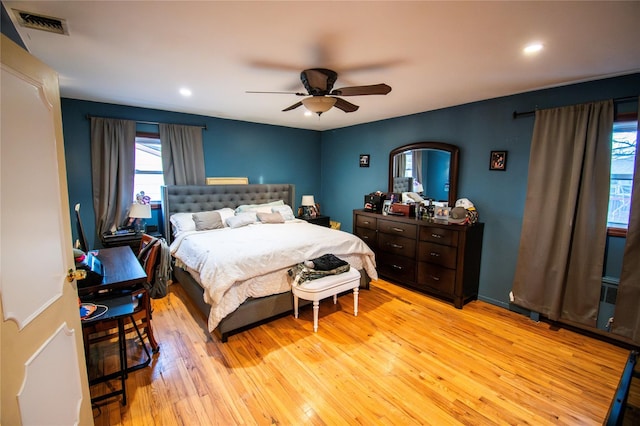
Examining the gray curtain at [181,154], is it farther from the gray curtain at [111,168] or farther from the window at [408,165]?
the window at [408,165]

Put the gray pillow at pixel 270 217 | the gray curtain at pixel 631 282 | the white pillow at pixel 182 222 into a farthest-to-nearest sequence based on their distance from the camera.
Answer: the gray pillow at pixel 270 217 < the white pillow at pixel 182 222 < the gray curtain at pixel 631 282

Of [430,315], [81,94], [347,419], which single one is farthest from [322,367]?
[81,94]

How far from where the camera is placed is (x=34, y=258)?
111 centimetres

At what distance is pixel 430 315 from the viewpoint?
3.21 metres

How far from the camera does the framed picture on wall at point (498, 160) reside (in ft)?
11.0

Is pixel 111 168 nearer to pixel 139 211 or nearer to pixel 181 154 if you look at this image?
pixel 139 211

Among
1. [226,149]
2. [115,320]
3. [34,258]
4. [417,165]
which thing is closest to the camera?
[34,258]

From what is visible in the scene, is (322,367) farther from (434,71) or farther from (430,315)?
(434,71)

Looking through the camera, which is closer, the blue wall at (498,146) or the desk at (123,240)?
the blue wall at (498,146)

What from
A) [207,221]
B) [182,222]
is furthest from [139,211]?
[207,221]

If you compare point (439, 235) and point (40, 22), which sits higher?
point (40, 22)

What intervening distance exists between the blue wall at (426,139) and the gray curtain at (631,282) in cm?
13

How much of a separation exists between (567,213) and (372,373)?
8.31ft

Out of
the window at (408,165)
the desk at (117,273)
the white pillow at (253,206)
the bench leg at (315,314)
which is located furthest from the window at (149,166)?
the window at (408,165)
